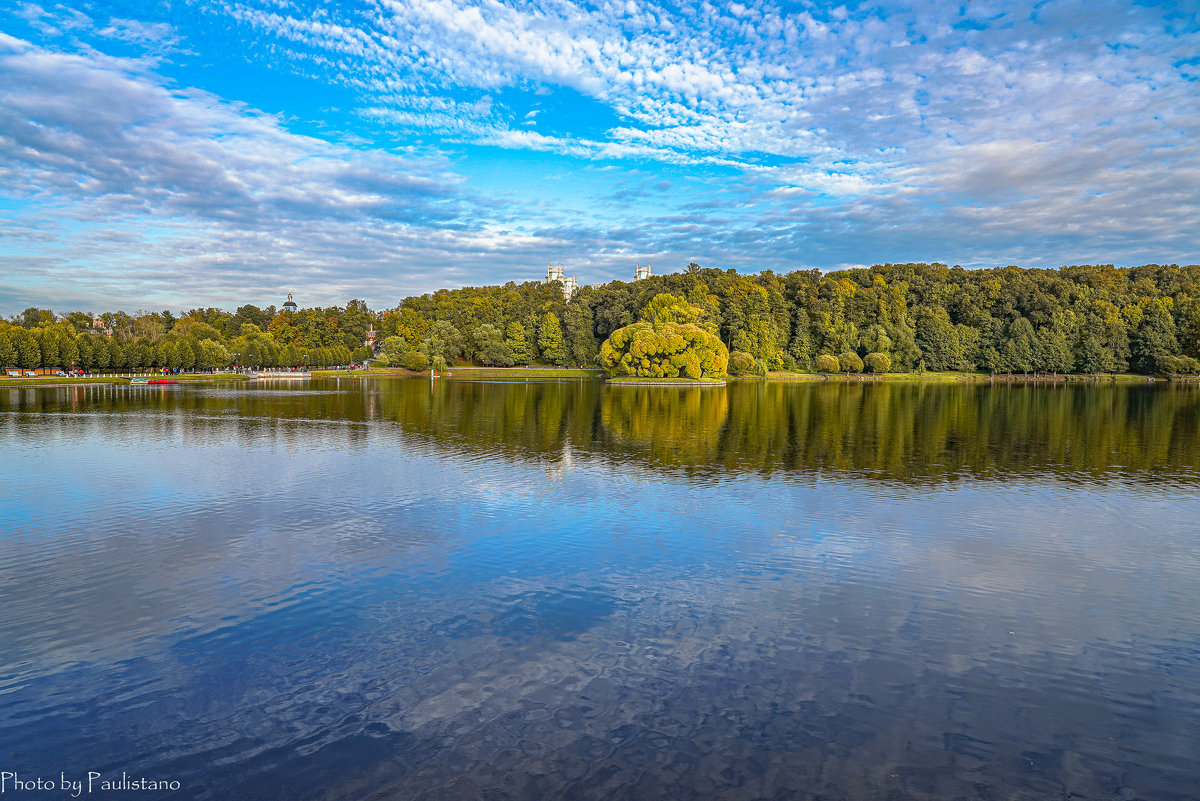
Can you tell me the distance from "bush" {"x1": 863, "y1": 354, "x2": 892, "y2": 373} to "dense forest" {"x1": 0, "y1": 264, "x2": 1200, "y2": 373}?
27 centimetres

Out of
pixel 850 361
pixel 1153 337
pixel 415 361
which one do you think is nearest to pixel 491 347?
pixel 415 361

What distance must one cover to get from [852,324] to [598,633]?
12419 centimetres

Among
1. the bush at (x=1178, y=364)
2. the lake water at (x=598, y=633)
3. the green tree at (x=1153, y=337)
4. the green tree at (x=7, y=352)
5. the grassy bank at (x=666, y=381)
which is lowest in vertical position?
the lake water at (x=598, y=633)

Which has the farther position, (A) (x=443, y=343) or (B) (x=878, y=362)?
(A) (x=443, y=343)

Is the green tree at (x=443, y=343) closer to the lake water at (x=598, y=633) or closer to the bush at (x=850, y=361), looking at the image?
the bush at (x=850, y=361)

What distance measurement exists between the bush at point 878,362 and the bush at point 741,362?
22289 millimetres

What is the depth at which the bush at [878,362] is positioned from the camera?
118500 mm

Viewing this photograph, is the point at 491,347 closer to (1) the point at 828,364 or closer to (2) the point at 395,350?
(2) the point at 395,350

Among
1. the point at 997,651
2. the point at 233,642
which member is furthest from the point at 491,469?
the point at 997,651

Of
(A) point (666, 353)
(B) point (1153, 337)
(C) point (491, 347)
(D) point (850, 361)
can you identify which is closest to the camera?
(A) point (666, 353)

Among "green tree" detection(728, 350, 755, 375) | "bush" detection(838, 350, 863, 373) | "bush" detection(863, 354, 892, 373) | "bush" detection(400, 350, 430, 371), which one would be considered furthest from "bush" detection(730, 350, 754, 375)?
"bush" detection(400, 350, 430, 371)

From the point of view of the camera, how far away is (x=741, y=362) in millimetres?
112750

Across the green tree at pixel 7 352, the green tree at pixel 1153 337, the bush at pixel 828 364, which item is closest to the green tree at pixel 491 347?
the bush at pixel 828 364

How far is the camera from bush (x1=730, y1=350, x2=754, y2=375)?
112562 mm
